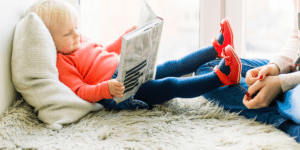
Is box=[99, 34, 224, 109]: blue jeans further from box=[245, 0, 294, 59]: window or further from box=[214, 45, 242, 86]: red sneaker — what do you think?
box=[245, 0, 294, 59]: window

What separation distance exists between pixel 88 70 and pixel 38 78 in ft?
0.63

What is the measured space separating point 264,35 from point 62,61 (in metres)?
1.20

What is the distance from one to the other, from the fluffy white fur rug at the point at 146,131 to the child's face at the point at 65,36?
0.24 metres

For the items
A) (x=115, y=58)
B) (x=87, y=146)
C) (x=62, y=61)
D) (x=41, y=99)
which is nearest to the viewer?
(x=87, y=146)

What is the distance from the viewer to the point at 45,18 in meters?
0.81

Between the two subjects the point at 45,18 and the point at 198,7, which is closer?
the point at 45,18

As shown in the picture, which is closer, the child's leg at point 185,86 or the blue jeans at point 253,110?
the blue jeans at point 253,110

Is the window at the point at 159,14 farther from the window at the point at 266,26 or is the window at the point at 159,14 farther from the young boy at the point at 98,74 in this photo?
the young boy at the point at 98,74

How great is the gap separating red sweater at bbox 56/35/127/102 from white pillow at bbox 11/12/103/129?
57 mm

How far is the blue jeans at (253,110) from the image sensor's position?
2.08 ft

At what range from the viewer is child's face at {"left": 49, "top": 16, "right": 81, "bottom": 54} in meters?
0.82

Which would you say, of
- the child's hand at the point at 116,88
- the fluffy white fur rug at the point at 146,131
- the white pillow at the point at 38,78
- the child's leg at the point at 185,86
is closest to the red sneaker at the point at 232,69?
the child's leg at the point at 185,86

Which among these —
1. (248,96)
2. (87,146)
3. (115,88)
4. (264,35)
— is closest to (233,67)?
(248,96)

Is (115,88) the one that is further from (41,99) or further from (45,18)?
(45,18)
